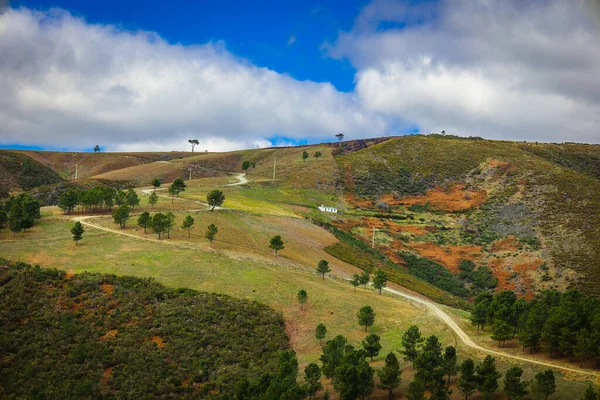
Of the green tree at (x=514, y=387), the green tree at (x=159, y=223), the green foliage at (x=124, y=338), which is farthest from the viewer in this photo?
the green tree at (x=159, y=223)

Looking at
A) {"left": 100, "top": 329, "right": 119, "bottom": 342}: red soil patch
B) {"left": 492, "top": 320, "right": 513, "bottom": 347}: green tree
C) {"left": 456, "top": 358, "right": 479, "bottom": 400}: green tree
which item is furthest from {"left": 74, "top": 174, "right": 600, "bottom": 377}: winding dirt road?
{"left": 100, "top": 329, "right": 119, "bottom": 342}: red soil patch

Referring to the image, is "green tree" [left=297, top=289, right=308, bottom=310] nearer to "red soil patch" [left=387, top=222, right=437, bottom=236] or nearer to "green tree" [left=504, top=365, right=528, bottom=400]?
"green tree" [left=504, top=365, right=528, bottom=400]

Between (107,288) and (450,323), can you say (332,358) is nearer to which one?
(450,323)

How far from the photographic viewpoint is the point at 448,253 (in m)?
113

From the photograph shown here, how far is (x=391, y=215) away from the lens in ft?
447

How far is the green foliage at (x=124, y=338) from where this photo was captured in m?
42.3

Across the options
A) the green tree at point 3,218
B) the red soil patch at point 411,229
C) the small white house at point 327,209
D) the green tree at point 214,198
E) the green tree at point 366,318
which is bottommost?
the green tree at point 366,318

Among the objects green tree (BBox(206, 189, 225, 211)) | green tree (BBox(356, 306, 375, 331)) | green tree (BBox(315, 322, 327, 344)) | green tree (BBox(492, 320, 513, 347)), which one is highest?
green tree (BBox(206, 189, 225, 211))

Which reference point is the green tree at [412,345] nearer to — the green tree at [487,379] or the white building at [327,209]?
the green tree at [487,379]

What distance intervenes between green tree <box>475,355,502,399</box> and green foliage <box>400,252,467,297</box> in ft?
203

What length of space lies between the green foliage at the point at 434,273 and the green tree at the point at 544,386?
210ft

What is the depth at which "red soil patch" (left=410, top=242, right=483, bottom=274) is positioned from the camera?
357 feet

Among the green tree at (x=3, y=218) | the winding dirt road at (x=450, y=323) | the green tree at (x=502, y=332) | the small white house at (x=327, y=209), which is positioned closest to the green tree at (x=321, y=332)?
the winding dirt road at (x=450, y=323)

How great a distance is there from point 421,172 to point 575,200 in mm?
51427
